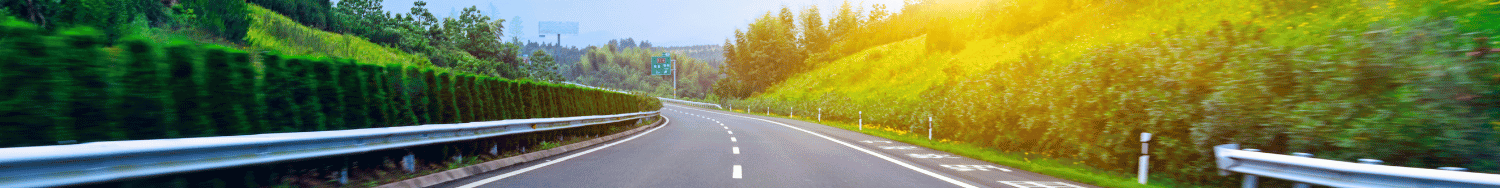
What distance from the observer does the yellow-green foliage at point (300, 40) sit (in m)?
26.1

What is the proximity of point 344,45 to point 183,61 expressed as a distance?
3043 cm

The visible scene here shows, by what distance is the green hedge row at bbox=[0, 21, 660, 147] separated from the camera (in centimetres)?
461

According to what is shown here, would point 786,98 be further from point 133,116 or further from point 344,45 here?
point 133,116

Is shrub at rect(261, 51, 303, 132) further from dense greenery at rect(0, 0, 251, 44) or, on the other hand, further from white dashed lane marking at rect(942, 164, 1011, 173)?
dense greenery at rect(0, 0, 251, 44)

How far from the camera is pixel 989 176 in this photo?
8.81m

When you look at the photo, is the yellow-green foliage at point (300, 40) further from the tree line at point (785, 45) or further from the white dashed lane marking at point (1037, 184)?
the tree line at point (785, 45)

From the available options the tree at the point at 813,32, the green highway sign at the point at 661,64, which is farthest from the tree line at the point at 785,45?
the green highway sign at the point at 661,64

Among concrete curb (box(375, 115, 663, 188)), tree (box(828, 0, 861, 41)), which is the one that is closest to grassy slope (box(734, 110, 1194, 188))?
concrete curb (box(375, 115, 663, 188))

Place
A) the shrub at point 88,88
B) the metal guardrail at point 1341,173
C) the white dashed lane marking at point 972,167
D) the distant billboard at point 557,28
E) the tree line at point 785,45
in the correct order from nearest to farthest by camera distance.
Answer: the metal guardrail at point 1341,173 → the shrub at point 88,88 → the white dashed lane marking at point 972,167 → the tree line at point 785,45 → the distant billboard at point 557,28

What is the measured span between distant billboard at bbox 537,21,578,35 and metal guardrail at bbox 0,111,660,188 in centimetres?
15519

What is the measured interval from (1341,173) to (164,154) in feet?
26.4

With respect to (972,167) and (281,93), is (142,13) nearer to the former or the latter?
(281,93)

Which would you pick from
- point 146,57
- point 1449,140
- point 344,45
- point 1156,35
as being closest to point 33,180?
point 146,57

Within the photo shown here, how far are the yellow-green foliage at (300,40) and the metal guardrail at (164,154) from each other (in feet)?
64.5
